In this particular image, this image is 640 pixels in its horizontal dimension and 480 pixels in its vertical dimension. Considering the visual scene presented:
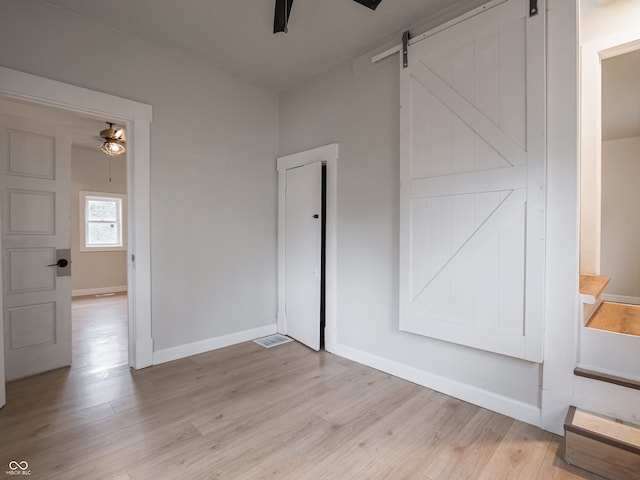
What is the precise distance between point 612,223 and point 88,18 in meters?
7.78

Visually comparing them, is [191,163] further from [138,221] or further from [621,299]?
[621,299]

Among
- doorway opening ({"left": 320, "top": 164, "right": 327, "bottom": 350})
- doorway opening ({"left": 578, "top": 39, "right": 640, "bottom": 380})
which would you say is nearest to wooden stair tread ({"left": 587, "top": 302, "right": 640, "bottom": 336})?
doorway opening ({"left": 578, "top": 39, "right": 640, "bottom": 380})

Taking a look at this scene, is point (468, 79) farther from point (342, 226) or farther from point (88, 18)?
point (88, 18)

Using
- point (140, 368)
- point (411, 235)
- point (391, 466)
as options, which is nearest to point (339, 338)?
point (411, 235)

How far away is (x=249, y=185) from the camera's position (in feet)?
11.8

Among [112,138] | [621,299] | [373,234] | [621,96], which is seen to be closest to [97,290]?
[112,138]

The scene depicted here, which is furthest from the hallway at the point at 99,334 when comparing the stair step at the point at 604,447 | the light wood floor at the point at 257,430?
the stair step at the point at 604,447

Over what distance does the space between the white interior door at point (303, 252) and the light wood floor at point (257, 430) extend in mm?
714

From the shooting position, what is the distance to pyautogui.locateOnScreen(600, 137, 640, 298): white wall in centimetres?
541

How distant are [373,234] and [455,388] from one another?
4.42ft

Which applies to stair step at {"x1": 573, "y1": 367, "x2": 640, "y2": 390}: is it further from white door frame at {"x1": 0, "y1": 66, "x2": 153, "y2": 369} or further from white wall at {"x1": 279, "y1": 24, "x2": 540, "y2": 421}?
white door frame at {"x1": 0, "y1": 66, "x2": 153, "y2": 369}

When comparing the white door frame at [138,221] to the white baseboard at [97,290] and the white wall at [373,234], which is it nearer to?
the white wall at [373,234]

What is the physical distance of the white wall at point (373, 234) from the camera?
2424 mm

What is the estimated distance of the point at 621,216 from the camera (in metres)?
5.55
